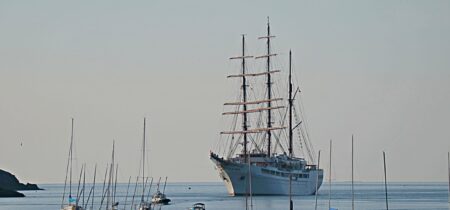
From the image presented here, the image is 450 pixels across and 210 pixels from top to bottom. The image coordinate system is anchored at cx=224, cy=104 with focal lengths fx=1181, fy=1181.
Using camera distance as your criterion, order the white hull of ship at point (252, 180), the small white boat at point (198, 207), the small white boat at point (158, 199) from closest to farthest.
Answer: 1. the small white boat at point (198, 207)
2. the small white boat at point (158, 199)
3. the white hull of ship at point (252, 180)

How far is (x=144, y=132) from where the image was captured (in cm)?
12069

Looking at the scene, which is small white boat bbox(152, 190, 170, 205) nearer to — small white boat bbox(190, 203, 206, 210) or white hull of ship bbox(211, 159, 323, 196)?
small white boat bbox(190, 203, 206, 210)

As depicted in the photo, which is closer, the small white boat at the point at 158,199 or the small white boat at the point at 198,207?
the small white boat at the point at 198,207

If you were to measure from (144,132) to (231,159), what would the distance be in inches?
2397

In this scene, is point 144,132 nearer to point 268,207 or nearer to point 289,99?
point 268,207

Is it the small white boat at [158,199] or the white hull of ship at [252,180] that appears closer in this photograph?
the small white boat at [158,199]

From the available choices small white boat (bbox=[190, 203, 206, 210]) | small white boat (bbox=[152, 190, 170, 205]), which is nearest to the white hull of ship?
small white boat (bbox=[152, 190, 170, 205])

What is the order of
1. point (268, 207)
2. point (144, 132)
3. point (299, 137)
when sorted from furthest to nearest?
point (299, 137), point (268, 207), point (144, 132)

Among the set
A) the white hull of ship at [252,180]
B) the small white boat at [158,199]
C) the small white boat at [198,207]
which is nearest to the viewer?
the small white boat at [198,207]

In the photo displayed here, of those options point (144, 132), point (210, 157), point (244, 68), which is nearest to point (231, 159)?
point (210, 157)

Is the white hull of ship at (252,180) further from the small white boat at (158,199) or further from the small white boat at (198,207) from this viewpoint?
the small white boat at (198,207)

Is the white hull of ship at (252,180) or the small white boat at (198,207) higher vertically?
the white hull of ship at (252,180)

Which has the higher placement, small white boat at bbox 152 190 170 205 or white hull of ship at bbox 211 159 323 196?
white hull of ship at bbox 211 159 323 196

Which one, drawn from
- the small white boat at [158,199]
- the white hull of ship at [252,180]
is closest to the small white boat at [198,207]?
the small white boat at [158,199]
